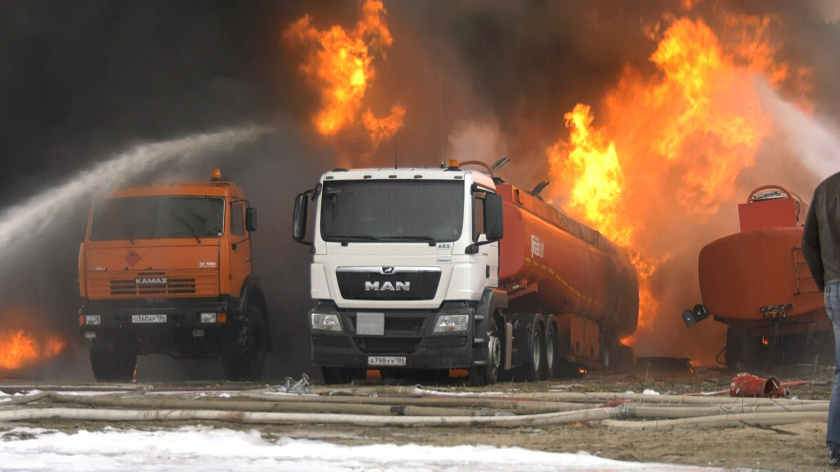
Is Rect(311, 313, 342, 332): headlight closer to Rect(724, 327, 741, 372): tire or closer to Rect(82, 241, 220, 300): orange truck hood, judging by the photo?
Rect(82, 241, 220, 300): orange truck hood

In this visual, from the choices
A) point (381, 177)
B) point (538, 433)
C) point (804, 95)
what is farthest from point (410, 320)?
point (804, 95)

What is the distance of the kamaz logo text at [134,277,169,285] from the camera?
71.1 feet

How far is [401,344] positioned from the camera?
17.8 m

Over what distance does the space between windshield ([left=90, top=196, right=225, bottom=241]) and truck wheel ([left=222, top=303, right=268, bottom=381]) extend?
5.91 feet

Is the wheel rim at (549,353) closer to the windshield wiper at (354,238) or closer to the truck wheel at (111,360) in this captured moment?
the windshield wiper at (354,238)

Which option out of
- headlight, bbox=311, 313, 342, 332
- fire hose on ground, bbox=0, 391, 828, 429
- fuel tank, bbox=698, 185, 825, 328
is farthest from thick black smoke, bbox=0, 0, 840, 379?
fire hose on ground, bbox=0, 391, 828, 429

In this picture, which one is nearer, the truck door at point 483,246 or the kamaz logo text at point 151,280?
the truck door at point 483,246

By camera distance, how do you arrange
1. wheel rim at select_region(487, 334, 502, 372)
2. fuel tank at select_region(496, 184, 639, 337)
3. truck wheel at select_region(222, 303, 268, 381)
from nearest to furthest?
wheel rim at select_region(487, 334, 502, 372) → fuel tank at select_region(496, 184, 639, 337) → truck wheel at select_region(222, 303, 268, 381)

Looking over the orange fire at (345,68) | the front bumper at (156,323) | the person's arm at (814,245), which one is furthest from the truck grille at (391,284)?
the orange fire at (345,68)

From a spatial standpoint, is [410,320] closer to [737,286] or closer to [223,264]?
[223,264]

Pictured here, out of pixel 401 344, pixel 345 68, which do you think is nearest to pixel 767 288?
pixel 401 344

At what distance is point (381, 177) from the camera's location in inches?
713

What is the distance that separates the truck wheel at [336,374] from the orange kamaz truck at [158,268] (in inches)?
140

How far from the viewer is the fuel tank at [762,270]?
21.7 m
